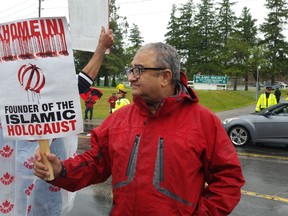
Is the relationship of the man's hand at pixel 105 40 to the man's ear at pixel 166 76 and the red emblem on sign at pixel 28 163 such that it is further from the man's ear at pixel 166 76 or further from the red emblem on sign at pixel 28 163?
the red emblem on sign at pixel 28 163

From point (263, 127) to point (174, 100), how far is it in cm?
919

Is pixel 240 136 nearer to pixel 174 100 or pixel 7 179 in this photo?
pixel 7 179

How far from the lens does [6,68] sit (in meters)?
2.05

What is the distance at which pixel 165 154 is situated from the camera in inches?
83.3

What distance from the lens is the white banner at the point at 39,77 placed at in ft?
6.61

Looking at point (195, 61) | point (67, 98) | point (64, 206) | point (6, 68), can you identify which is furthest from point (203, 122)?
point (195, 61)

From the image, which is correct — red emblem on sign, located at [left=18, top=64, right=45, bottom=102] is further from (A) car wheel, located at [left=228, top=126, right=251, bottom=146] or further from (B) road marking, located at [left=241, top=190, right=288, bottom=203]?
(A) car wheel, located at [left=228, top=126, right=251, bottom=146]

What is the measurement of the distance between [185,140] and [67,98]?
65 cm

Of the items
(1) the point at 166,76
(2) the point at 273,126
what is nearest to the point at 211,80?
(2) the point at 273,126

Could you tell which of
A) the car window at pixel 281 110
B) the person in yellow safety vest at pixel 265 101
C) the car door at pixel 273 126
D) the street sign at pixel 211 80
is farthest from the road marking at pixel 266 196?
the street sign at pixel 211 80

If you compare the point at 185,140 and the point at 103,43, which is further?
the point at 103,43

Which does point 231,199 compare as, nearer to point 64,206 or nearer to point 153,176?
point 153,176

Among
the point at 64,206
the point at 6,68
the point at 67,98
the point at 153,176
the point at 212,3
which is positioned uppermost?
the point at 212,3

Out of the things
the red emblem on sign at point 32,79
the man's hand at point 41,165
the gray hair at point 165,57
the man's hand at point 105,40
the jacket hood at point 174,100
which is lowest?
the man's hand at point 41,165
